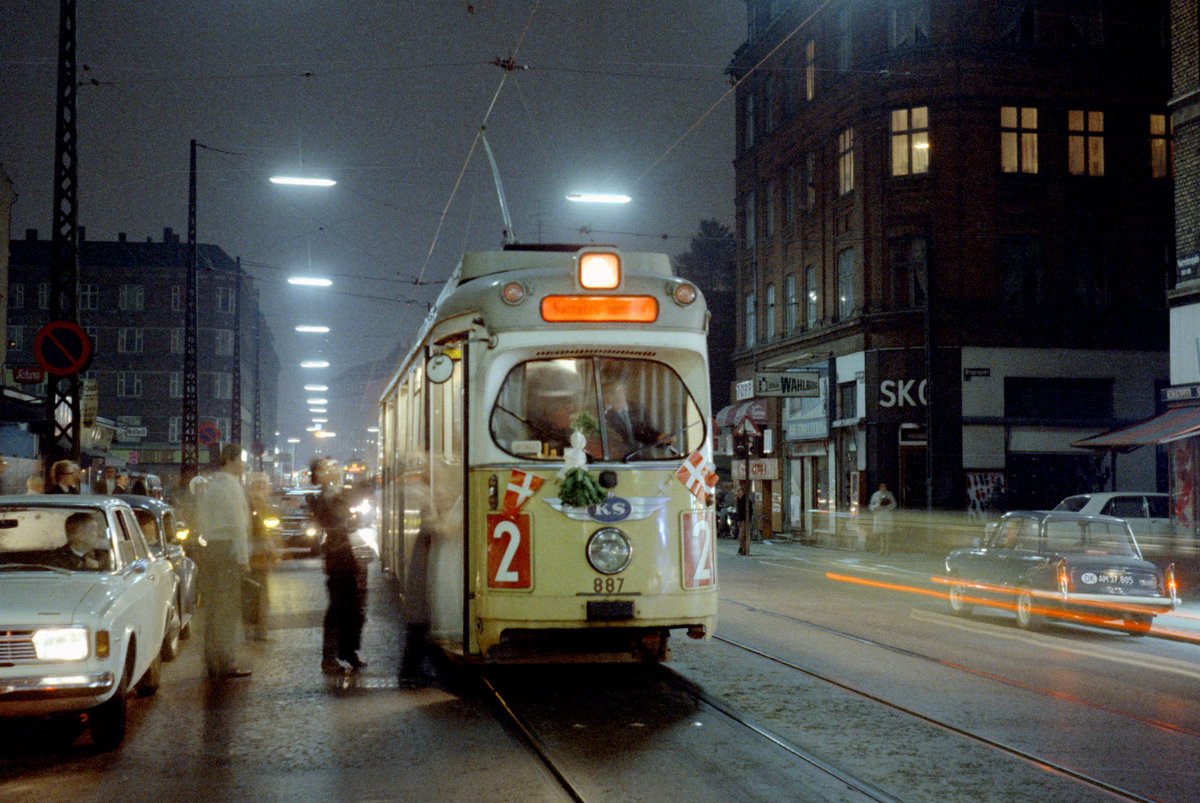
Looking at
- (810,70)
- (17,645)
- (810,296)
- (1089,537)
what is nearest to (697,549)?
(17,645)

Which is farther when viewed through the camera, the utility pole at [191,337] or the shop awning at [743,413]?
the shop awning at [743,413]

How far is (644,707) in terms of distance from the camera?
839cm

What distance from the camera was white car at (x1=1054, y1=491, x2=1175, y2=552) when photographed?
19.6 metres

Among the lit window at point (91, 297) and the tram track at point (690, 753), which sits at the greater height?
the lit window at point (91, 297)

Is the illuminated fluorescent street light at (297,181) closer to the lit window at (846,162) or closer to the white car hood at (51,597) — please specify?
the white car hood at (51,597)

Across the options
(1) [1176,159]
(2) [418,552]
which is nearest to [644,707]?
(2) [418,552]

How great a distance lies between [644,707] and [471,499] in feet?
Answer: 6.30

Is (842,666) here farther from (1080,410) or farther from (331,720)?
(1080,410)

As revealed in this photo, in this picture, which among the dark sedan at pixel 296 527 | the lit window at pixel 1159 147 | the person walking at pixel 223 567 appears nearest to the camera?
the person walking at pixel 223 567

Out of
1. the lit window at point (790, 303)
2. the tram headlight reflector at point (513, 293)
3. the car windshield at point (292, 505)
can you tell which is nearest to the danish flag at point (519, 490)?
the tram headlight reflector at point (513, 293)

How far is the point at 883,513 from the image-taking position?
29.6 metres

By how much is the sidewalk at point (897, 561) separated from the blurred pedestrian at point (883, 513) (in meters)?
0.48

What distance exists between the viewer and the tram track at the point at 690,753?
19.7ft

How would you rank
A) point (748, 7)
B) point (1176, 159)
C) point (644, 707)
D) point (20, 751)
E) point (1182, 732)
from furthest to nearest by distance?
point (748, 7) → point (1176, 159) → point (644, 707) → point (1182, 732) → point (20, 751)
